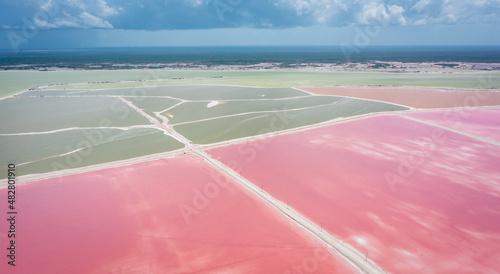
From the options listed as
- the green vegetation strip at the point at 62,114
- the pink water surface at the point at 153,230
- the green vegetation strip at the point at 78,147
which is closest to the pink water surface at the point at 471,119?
the pink water surface at the point at 153,230

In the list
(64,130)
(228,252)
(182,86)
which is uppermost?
(182,86)

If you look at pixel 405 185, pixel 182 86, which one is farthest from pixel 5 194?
pixel 182 86

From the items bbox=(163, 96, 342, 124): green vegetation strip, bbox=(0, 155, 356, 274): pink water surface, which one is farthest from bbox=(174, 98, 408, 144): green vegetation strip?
bbox=(0, 155, 356, 274): pink water surface

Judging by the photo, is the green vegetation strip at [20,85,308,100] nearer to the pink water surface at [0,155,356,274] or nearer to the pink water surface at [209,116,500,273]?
the pink water surface at [209,116,500,273]

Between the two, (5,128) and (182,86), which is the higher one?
(182,86)

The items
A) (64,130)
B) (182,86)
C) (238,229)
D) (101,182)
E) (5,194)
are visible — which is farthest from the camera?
(182,86)

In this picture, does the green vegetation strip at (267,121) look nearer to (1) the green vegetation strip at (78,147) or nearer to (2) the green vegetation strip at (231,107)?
(2) the green vegetation strip at (231,107)

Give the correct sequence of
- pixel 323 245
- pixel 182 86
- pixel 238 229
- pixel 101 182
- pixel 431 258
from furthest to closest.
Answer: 1. pixel 182 86
2. pixel 101 182
3. pixel 238 229
4. pixel 323 245
5. pixel 431 258

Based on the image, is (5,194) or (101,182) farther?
(101,182)

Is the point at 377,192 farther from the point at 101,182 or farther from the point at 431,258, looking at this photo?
the point at 101,182
